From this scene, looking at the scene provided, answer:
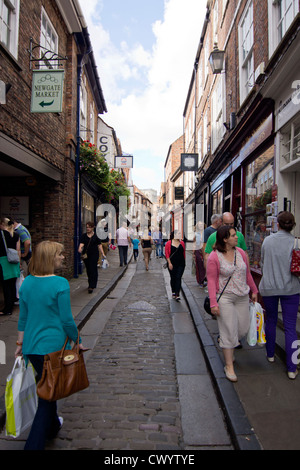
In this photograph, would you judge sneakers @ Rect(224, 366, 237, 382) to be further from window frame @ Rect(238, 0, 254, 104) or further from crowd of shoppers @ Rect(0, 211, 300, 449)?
window frame @ Rect(238, 0, 254, 104)

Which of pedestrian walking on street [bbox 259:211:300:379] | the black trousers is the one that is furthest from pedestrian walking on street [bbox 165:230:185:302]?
pedestrian walking on street [bbox 259:211:300:379]

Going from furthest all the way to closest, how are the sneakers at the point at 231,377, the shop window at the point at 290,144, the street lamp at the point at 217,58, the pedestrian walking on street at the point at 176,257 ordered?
the street lamp at the point at 217,58 < the pedestrian walking on street at the point at 176,257 < the shop window at the point at 290,144 < the sneakers at the point at 231,377

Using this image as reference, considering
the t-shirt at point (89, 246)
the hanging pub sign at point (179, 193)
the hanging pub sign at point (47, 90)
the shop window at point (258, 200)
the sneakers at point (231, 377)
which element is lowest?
the sneakers at point (231, 377)

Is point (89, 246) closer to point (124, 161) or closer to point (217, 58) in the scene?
point (217, 58)

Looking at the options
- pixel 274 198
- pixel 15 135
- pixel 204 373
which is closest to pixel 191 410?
pixel 204 373

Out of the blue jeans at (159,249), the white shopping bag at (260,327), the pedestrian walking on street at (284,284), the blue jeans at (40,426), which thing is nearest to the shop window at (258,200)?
the pedestrian walking on street at (284,284)

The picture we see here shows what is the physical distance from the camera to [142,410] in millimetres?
3033

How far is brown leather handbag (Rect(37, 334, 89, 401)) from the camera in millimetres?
2184

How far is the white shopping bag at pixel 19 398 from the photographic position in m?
2.25

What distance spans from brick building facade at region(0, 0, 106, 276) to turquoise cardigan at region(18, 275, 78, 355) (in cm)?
398

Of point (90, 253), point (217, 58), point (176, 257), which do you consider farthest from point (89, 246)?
point (217, 58)

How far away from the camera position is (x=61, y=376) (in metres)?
2.23

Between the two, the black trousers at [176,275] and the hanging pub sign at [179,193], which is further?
the hanging pub sign at [179,193]

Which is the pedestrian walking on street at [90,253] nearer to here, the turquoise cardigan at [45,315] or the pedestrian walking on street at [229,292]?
the pedestrian walking on street at [229,292]
